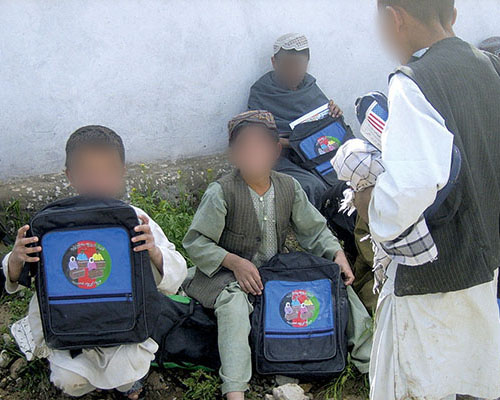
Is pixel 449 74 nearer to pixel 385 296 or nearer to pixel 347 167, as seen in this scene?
pixel 347 167

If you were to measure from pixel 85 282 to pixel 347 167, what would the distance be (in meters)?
1.12

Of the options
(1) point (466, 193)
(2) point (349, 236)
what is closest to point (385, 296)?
(1) point (466, 193)

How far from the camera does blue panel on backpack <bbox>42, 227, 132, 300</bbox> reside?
94.4 inches

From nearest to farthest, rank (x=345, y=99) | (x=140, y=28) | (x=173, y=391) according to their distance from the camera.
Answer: (x=173, y=391) → (x=140, y=28) → (x=345, y=99)

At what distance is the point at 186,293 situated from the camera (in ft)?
10.5

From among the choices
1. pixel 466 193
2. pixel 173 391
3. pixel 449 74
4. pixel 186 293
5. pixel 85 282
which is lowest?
pixel 173 391

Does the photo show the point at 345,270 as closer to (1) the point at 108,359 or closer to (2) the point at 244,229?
(2) the point at 244,229

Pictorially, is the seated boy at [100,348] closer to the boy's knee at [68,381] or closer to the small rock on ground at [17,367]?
the boy's knee at [68,381]

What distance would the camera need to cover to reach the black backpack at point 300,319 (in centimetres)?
296

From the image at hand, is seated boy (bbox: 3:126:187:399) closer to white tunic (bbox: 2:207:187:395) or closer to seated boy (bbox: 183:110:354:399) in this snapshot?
white tunic (bbox: 2:207:187:395)

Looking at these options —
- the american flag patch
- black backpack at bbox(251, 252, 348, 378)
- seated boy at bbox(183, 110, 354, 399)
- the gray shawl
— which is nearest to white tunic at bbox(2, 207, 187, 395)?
seated boy at bbox(183, 110, 354, 399)

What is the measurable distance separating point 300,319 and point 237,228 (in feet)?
1.78

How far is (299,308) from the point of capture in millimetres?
3053

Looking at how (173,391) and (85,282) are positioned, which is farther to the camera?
(173,391)
